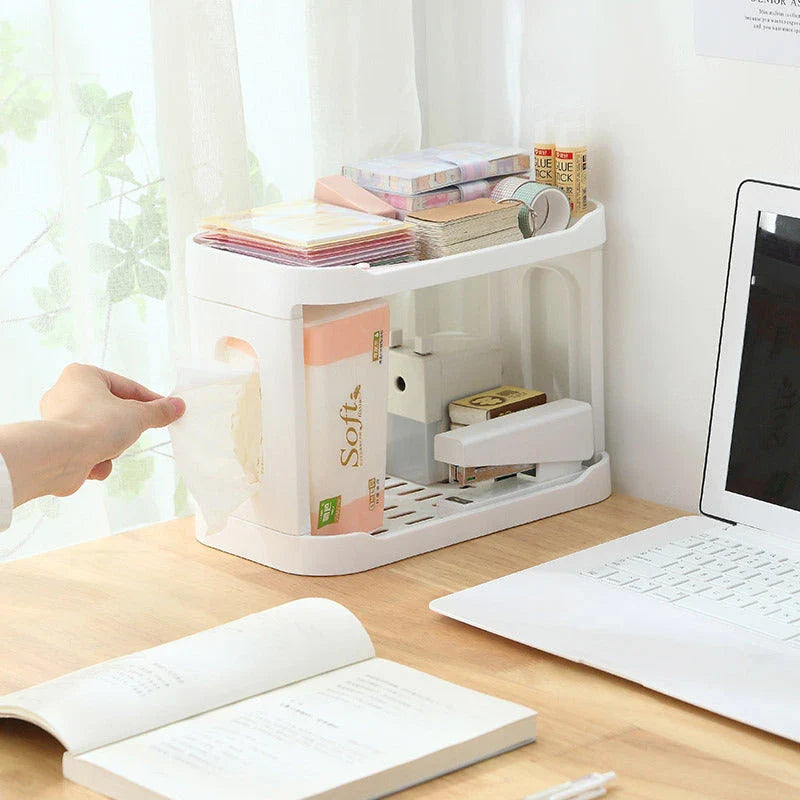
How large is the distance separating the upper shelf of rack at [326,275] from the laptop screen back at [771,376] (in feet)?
0.73

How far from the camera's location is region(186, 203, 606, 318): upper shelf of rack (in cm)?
118

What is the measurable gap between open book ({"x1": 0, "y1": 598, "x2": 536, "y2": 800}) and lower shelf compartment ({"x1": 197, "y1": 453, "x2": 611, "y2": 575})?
0.19 metres

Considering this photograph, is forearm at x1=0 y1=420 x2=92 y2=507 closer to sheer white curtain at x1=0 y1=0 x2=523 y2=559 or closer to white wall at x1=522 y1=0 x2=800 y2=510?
sheer white curtain at x1=0 y1=0 x2=523 y2=559

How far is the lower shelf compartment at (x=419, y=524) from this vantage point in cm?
123

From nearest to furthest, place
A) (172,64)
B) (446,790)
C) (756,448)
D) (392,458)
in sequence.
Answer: (446,790), (756,448), (172,64), (392,458)

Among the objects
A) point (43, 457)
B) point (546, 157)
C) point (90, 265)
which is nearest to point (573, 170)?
point (546, 157)

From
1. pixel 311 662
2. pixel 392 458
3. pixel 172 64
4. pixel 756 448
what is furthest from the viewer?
pixel 392 458

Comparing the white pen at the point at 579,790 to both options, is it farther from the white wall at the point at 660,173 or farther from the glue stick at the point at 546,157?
the glue stick at the point at 546,157

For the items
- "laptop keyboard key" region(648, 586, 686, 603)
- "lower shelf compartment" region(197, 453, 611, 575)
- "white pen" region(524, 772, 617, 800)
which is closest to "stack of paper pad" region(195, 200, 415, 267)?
"lower shelf compartment" region(197, 453, 611, 575)

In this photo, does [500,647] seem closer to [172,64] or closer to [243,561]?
[243,561]

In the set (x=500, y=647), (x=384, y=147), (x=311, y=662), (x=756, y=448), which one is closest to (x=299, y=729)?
(x=311, y=662)

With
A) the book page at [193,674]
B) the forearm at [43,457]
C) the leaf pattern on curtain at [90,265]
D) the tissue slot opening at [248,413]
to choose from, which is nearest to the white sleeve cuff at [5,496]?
the forearm at [43,457]

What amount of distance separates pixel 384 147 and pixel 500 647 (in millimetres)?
620

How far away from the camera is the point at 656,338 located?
1383mm
